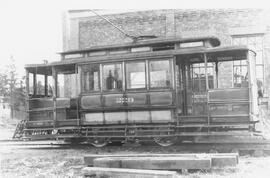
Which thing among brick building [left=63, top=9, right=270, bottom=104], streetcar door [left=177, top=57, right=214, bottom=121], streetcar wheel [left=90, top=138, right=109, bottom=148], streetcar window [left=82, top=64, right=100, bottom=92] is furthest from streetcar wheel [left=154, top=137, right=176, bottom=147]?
brick building [left=63, top=9, right=270, bottom=104]

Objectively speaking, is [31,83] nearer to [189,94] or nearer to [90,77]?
[90,77]

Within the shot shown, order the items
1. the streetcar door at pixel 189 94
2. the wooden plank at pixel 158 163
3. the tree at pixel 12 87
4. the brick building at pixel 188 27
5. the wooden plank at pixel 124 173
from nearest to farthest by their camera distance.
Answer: the wooden plank at pixel 124 173, the wooden plank at pixel 158 163, the streetcar door at pixel 189 94, the brick building at pixel 188 27, the tree at pixel 12 87

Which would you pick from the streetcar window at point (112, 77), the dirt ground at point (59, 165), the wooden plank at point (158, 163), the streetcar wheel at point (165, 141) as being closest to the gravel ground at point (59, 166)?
the dirt ground at point (59, 165)

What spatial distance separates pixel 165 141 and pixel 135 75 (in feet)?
6.71

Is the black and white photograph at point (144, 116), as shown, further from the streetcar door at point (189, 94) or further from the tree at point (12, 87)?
the tree at point (12, 87)

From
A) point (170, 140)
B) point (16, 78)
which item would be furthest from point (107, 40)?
point (16, 78)

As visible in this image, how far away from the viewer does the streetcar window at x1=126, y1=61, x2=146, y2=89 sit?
32.0 ft

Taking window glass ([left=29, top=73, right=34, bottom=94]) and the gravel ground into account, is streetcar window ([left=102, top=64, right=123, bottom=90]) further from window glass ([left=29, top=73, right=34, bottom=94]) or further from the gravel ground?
window glass ([left=29, top=73, right=34, bottom=94])

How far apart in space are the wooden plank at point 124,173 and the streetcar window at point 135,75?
3.92 meters

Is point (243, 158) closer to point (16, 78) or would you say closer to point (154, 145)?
point (154, 145)

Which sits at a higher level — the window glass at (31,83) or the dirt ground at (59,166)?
the window glass at (31,83)

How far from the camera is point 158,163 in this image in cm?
628

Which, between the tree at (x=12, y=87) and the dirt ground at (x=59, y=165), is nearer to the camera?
the dirt ground at (x=59, y=165)

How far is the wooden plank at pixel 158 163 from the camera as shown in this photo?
244 inches
